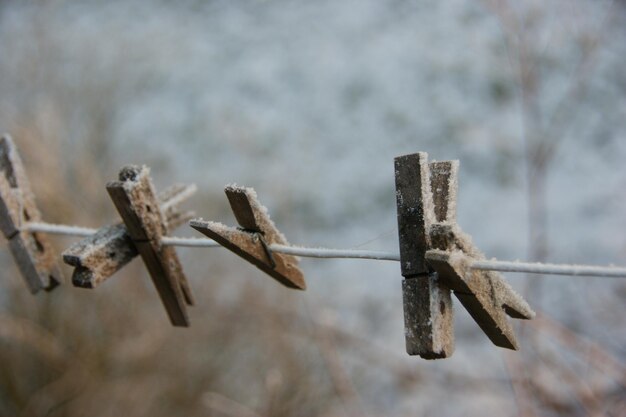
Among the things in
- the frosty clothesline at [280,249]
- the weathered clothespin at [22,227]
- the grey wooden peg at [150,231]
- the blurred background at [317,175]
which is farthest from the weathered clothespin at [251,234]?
the blurred background at [317,175]

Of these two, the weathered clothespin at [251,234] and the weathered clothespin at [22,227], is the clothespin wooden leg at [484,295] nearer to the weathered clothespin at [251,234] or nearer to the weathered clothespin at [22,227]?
the weathered clothespin at [251,234]

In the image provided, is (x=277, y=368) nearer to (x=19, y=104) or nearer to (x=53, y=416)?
(x=53, y=416)

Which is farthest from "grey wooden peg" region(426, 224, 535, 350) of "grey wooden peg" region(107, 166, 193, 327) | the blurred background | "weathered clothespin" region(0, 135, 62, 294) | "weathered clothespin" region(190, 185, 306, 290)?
the blurred background

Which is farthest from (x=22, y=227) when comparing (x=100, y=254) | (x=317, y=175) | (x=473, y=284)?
(x=317, y=175)

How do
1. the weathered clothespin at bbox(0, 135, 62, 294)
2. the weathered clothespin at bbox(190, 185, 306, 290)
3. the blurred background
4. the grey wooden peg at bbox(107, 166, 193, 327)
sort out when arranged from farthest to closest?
the blurred background → the weathered clothespin at bbox(0, 135, 62, 294) → the grey wooden peg at bbox(107, 166, 193, 327) → the weathered clothespin at bbox(190, 185, 306, 290)

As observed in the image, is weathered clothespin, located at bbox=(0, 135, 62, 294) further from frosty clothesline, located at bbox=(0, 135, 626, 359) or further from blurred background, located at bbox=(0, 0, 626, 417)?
blurred background, located at bbox=(0, 0, 626, 417)

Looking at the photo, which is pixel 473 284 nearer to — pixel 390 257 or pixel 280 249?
pixel 390 257
